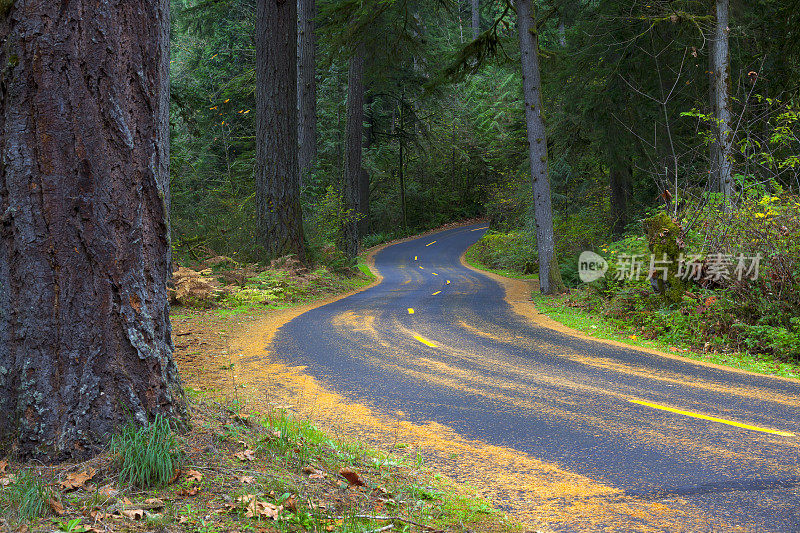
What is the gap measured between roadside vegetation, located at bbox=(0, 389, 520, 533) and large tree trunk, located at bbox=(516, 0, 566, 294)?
1297 cm

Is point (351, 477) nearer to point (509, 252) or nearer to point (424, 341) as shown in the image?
point (424, 341)

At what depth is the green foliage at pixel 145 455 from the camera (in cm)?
329

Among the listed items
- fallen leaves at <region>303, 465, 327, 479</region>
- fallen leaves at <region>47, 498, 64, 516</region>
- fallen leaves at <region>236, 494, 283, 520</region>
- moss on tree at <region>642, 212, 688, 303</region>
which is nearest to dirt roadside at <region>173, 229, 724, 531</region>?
fallen leaves at <region>303, 465, 327, 479</region>

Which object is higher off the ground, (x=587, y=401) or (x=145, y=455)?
(x=145, y=455)

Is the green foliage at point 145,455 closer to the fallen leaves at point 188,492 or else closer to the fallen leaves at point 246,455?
the fallen leaves at point 188,492

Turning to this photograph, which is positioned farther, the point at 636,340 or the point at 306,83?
the point at 306,83

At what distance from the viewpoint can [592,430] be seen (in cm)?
542

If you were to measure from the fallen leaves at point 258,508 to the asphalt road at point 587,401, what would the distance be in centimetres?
253

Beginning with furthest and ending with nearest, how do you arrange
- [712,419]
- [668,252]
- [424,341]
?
[668,252]
[424,341]
[712,419]

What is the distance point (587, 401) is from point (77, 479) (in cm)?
514

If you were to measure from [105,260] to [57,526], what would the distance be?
1592 mm

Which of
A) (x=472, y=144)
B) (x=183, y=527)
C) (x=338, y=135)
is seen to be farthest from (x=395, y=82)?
(x=183, y=527)

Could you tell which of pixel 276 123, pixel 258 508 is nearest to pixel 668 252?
pixel 258 508

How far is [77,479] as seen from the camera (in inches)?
125
